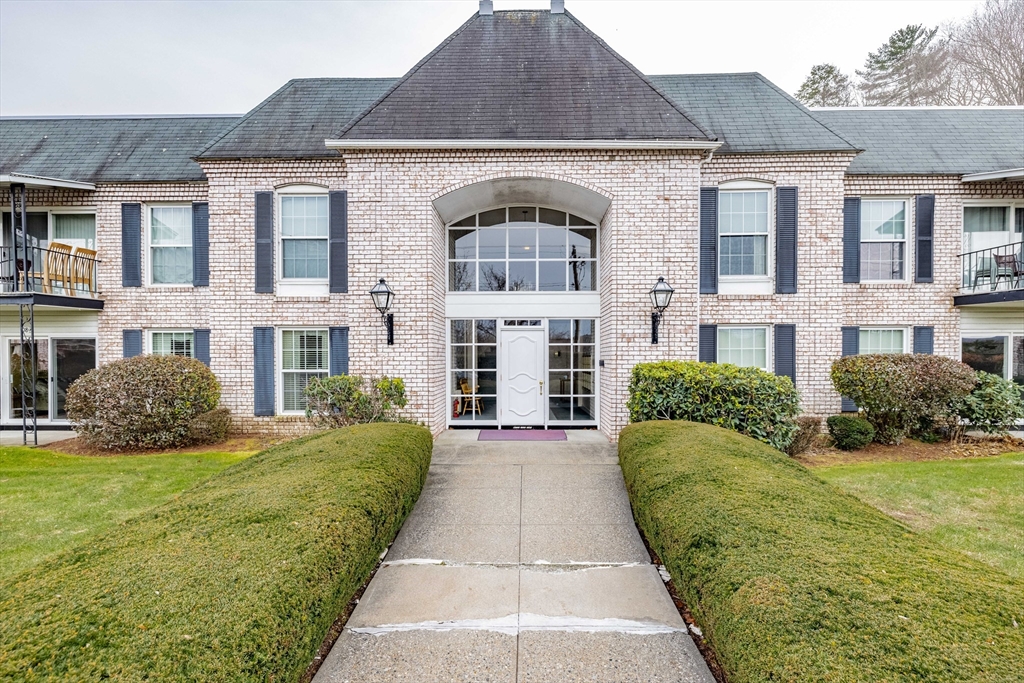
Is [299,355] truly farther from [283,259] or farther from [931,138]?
[931,138]

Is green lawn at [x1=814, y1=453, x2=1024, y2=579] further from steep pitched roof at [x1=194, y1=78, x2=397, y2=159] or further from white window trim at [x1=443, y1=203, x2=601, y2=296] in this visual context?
steep pitched roof at [x1=194, y1=78, x2=397, y2=159]

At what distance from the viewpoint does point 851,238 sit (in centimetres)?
1061

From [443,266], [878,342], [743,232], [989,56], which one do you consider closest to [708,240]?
[743,232]

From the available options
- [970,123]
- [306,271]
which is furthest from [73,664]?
[970,123]

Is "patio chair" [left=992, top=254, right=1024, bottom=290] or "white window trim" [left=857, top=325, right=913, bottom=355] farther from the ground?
"patio chair" [left=992, top=254, right=1024, bottom=290]

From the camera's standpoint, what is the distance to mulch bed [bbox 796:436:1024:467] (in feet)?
27.6

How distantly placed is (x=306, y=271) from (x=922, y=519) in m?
10.7

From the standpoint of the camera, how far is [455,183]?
→ 922cm

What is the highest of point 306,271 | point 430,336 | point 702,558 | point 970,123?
point 970,123

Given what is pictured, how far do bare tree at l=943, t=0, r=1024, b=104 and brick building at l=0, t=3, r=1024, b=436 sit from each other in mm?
11159

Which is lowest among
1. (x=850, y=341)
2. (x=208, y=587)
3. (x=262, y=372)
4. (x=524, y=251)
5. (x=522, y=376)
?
(x=208, y=587)

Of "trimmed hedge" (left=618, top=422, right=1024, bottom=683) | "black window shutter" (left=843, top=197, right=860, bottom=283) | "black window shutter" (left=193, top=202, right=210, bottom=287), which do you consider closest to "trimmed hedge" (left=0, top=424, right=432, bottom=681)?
"trimmed hedge" (left=618, top=422, right=1024, bottom=683)

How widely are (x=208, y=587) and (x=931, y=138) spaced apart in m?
15.4

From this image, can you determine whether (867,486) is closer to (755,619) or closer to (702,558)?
(702,558)
